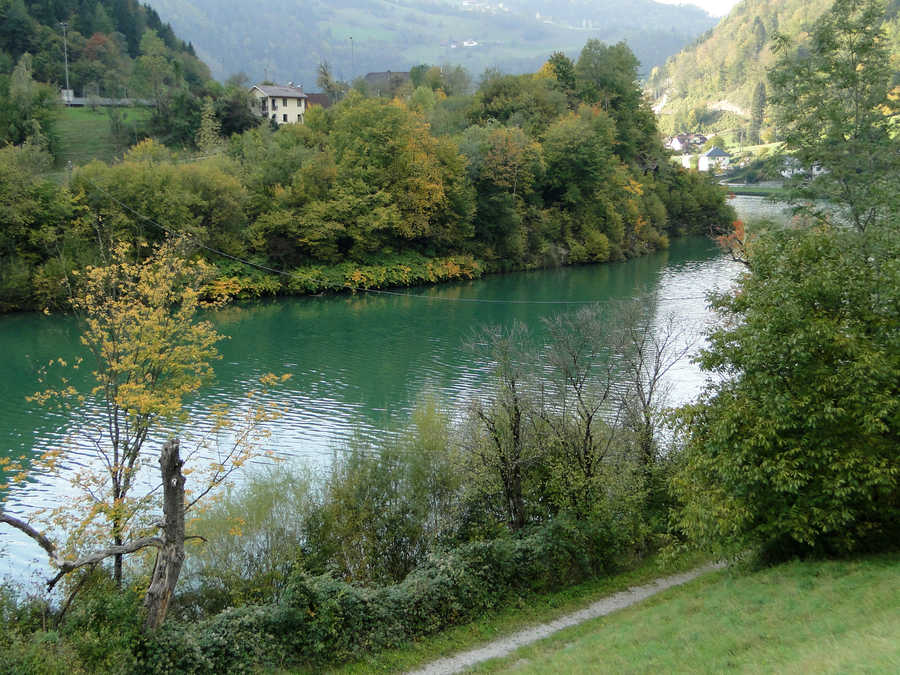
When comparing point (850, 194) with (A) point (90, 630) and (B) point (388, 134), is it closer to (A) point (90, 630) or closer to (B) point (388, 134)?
(A) point (90, 630)

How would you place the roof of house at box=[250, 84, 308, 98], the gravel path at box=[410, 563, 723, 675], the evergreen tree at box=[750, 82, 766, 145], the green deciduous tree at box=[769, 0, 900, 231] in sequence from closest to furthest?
the gravel path at box=[410, 563, 723, 675]
the green deciduous tree at box=[769, 0, 900, 231]
the roof of house at box=[250, 84, 308, 98]
the evergreen tree at box=[750, 82, 766, 145]

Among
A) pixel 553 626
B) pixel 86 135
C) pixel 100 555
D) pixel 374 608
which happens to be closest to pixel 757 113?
pixel 86 135

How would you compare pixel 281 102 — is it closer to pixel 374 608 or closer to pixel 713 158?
pixel 713 158

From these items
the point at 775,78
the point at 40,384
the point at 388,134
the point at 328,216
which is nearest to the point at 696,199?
the point at 388,134

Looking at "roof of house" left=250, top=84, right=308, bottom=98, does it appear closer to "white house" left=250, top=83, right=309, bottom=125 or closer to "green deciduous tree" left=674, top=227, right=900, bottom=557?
"white house" left=250, top=83, right=309, bottom=125

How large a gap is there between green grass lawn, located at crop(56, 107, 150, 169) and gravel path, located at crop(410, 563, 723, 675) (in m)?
61.7

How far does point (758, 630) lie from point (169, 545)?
364 inches

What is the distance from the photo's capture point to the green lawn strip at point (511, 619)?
12844mm

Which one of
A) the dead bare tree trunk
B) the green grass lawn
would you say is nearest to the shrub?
the dead bare tree trunk

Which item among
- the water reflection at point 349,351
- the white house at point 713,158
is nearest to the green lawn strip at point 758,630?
the water reflection at point 349,351

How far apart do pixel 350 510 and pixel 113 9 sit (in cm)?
10525

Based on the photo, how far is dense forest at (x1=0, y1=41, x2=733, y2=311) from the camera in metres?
44.7

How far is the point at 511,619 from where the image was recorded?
14570 mm

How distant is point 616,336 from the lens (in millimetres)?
21906
